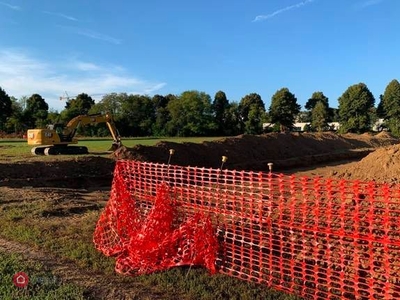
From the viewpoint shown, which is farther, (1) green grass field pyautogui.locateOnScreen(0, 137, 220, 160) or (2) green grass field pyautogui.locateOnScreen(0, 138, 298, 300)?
(1) green grass field pyautogui.locateOnScreen(0, 137, 220, 160)

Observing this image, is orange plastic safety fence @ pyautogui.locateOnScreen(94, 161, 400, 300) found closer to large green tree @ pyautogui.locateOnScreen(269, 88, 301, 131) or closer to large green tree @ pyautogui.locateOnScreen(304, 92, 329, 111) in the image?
large green tree @ pyautogui.locateOnScreen(269, 88, 301, 131)

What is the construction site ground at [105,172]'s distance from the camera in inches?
225

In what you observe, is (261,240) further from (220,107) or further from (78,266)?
(220,107)

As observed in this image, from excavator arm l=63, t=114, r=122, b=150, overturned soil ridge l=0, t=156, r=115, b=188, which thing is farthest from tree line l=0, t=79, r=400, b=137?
overturned soil ridge l=0, t=156, r=115, b=188

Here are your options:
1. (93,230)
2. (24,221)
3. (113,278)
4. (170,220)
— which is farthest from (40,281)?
(24,221)

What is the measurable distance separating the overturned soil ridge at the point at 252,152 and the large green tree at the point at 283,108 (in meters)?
39.2

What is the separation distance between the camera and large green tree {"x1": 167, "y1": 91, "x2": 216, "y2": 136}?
Result: 81.2 metres

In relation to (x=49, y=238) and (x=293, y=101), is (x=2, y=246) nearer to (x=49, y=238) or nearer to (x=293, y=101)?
(x=49, y=238)

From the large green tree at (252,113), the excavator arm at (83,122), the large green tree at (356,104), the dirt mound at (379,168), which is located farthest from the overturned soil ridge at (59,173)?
the large green tree at (356,104)

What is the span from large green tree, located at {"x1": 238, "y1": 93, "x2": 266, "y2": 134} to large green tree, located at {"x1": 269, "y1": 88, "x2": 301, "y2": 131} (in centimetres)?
235

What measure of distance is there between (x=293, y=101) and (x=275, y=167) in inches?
2276

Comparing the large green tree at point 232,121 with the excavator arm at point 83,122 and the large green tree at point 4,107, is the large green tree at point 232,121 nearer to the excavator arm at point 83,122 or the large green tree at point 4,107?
the large green tree at point 4,107

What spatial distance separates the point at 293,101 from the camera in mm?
81625

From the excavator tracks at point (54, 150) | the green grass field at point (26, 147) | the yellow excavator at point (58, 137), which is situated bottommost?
the green grass field at point (26, 147)
